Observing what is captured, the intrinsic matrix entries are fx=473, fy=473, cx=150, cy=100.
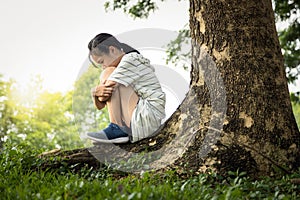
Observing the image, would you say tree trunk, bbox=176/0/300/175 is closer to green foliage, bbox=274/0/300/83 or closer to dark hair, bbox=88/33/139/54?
dark hair, bbox=88/33/139/54

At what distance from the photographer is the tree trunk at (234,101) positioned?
10.1ft

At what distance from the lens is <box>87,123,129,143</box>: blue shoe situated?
3.66m

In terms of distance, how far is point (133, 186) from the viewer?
2.65 m

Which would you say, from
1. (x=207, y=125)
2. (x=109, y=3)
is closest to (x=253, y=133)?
(x=207, y=125)

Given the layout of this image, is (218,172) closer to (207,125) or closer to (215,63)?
(207,125)

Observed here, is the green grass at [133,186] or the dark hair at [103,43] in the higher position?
the dark hair at [103,43]

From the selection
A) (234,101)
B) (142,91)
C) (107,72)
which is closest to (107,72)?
(107,72)

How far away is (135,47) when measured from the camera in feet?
13.8

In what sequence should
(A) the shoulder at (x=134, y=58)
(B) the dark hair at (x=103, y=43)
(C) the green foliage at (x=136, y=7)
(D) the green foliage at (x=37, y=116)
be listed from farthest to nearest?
(D) the green foliage at (x=37, y=116) < (C) the green foliage at (x=136, y=7) < (B) the dark hair at (x=103, y=43) < (A) the shoulder at (x=134, y=58)

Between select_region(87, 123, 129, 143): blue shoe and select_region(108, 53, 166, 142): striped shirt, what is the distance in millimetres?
78

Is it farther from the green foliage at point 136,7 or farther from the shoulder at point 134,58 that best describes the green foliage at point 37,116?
the shoulder at point 134,58

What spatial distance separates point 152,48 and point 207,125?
1.57 metres

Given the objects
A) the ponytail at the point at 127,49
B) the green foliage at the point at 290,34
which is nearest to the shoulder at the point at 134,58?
the ponytail at the point at 127,49

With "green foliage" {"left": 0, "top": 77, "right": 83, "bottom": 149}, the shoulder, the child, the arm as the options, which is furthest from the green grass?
"green foliage" {"left": 0, "top": 77, "right": 83, "bottom": 149}
